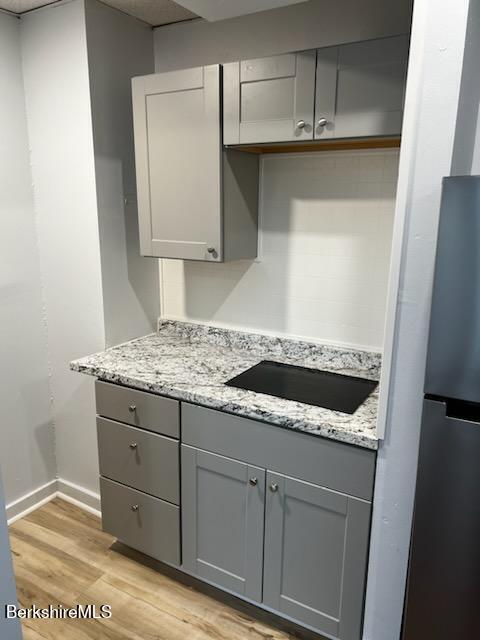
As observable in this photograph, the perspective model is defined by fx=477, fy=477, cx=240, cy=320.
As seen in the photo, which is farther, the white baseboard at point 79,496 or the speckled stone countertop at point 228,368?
the white baseboard at point 79,496

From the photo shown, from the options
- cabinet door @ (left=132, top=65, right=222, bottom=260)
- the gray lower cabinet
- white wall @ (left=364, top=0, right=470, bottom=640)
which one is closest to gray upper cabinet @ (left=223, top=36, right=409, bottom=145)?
cabinet door @ (left=132, top=65, right=222, bottom=260)

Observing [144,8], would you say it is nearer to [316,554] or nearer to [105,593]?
[316,554]

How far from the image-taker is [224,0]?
155 cm

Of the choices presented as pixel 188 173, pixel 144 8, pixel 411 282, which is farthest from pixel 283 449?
pixel 144 8

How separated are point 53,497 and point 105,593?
83cm

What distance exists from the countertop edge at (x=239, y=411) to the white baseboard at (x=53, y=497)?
3.02ft

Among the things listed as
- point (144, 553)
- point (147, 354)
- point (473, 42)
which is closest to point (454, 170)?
point (473, 42)

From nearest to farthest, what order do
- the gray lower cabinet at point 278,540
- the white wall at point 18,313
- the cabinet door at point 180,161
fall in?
the gray lower cabinet at point 278,540 < the cabinet door at point 180,161 < the white wall at point 18,313

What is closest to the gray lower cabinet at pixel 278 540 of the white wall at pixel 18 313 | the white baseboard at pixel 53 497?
the white baseboard at pixel 53 497

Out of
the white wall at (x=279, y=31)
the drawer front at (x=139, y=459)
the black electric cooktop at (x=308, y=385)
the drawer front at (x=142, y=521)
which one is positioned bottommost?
the drawer front at (x=142, y=521)

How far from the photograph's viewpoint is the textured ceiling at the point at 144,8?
203 cm

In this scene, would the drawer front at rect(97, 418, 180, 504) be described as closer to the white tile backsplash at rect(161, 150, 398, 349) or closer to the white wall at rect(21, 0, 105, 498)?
the white wall at rect(21, 0, 105, 498)

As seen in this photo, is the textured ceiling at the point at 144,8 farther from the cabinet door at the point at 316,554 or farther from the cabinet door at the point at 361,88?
the cabinet door at the point at 316,554

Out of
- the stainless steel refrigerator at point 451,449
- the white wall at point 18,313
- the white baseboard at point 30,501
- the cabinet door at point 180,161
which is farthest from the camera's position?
the white baseboard at point 30,501
